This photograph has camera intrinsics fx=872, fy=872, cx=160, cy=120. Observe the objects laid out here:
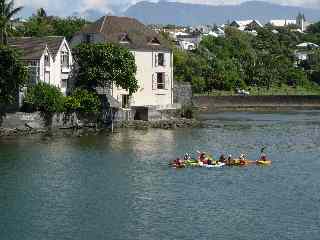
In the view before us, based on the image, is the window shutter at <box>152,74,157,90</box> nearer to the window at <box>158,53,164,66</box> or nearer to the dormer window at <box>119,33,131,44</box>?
the window at <box>158,53,164,66</box>

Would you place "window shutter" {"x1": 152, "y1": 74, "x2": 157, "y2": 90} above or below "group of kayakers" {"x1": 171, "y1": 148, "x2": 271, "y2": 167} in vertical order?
above

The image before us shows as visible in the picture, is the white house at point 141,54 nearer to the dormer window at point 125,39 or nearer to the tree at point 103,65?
the dormer window at point 125,39

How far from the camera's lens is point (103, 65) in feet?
311

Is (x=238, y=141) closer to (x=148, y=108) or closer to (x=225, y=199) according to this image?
(x=148, y=108)

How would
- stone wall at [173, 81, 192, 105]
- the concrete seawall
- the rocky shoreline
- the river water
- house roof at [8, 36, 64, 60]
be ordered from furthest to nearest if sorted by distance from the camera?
→ the concrete seawall
stone wall at [173, 81, 192, 105]
house roof at [8, 36, 64, 60]
the rocky shoreline
the river water

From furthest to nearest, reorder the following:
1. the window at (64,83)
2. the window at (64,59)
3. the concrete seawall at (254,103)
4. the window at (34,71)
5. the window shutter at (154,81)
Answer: the concrete seawall at (254,103), the window shutter at (154,81), the window at (64,83), the window at (64,59), the window at (34,71)

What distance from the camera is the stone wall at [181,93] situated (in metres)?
112

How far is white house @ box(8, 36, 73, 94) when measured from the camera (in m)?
90.6

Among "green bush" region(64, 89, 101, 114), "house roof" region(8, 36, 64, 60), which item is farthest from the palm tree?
"green bush" region(64, 89, 101, 114)

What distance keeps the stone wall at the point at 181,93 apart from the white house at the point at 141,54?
13.0 feet

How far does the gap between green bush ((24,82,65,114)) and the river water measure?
5.02m

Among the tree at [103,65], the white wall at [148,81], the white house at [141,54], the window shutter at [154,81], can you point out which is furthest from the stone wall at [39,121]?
the window shutter at [154,81]

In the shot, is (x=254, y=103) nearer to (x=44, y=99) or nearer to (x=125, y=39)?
(x=125, y=39)

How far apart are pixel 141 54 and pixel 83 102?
1511cm
